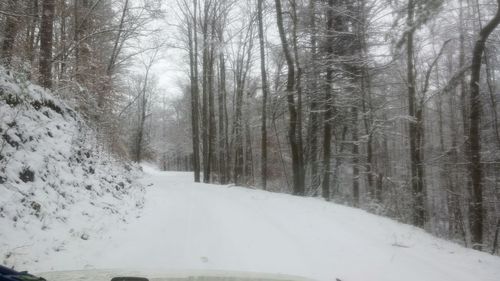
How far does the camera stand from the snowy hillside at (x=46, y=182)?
502cm

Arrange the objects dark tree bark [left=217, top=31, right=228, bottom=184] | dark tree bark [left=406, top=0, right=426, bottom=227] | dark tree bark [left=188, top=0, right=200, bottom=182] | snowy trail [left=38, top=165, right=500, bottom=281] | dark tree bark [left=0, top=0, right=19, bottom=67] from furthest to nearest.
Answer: dark tree bark [left=217, top=31, right=228, bottom=184]
dark tree bark [left=188, top=0, right=200, bottom=182]
dark tree bark [left=406, top=0, right=426, bottom=227]
dark tree bark [left=0, top=0, right=19, bottom=67]
snowy trail [left=38, top=165, right=500, bottom=281]

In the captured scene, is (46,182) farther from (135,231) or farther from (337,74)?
(337,74)

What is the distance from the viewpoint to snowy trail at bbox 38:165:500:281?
5.49 metres

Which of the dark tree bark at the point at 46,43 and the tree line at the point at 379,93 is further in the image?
the tree line at the point at 379,93

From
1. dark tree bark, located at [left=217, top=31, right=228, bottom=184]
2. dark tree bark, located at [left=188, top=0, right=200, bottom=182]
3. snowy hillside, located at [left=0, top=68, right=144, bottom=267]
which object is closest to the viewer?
snowy hillside, located at [left=0, top=68, right=144, bottom=267]

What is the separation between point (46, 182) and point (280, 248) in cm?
461

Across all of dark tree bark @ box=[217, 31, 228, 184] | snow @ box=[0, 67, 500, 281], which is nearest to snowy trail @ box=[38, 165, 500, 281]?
snow @ box=[0, 67, 500, 281]

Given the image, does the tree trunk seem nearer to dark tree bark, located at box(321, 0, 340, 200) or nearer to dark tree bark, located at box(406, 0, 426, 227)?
dark tree bark, located at box(321, 0, 340, 200)

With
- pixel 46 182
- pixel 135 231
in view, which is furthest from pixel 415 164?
pixel 46 182

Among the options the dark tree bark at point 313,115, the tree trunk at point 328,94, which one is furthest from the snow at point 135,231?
the dark tree bark at point 313,115

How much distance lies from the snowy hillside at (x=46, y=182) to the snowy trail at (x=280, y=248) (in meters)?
0.37

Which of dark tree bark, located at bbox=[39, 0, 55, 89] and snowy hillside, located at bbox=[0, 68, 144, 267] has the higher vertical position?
dark tree bark, located at bbox=[39, 0, 55, 89]

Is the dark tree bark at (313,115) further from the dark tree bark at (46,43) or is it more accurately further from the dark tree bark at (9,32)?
the dark tree bark at (9,32)

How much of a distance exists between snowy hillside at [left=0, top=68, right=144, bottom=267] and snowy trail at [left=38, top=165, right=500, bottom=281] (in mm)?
369
